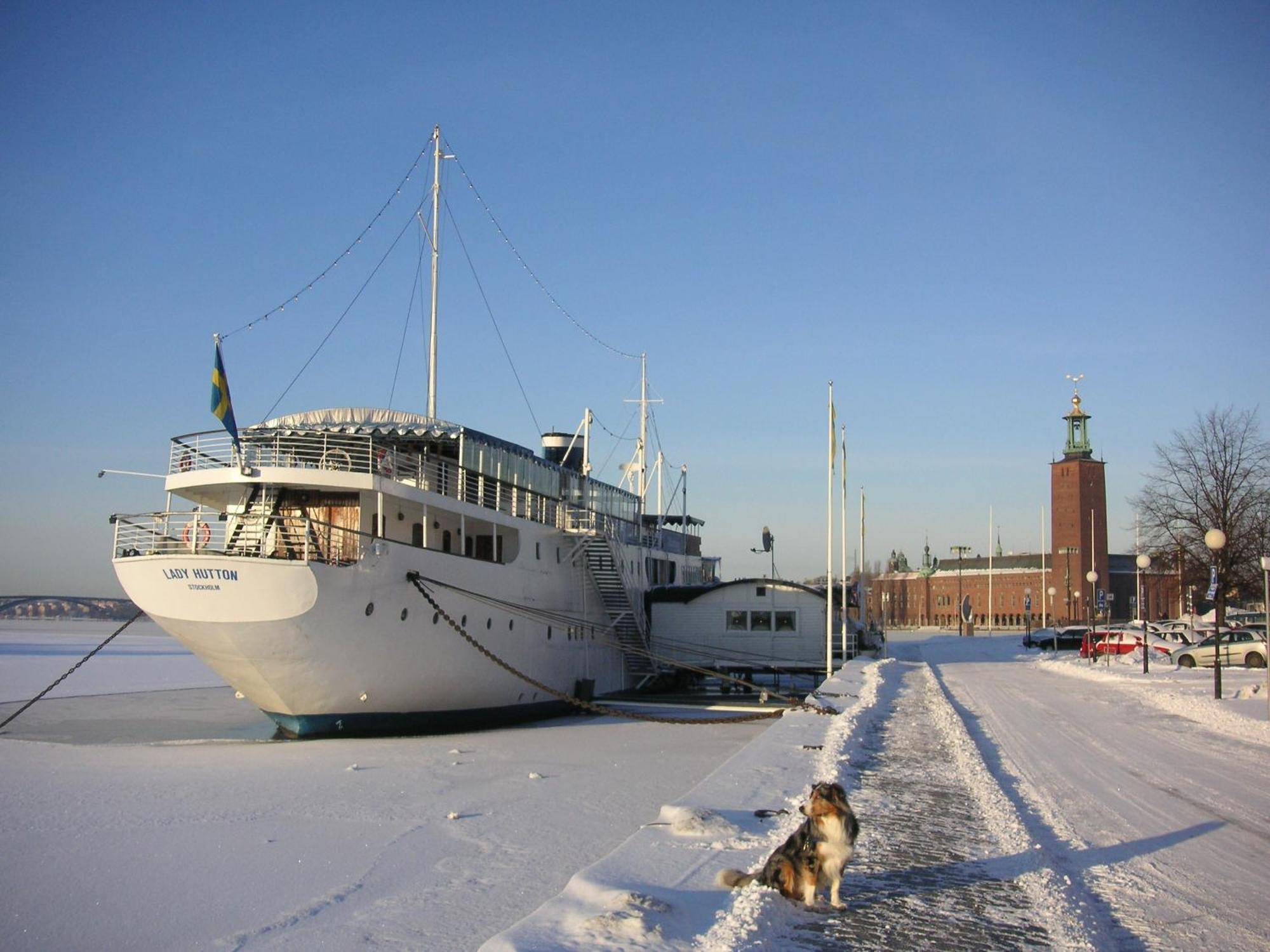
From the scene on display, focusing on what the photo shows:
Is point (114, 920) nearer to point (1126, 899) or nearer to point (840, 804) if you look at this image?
point (840, 804)

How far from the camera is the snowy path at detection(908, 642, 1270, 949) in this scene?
7094 millimetres

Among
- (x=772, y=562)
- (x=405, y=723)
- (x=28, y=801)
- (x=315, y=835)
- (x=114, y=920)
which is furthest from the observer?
(x=772, y=562)

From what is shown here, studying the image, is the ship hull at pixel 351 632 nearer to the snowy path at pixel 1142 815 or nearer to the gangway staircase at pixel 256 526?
the gangway staircase at pixel 256 526

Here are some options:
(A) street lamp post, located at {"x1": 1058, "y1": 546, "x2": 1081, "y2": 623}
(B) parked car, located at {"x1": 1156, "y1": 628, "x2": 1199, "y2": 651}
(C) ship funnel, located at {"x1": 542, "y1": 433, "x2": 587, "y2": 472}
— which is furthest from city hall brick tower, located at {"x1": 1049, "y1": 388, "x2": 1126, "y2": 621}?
(C) ship funnel, located at {"x1": 542, "y1": 433, "x2": 587, "y2": 472}

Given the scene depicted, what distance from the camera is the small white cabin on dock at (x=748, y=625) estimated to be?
35.8m

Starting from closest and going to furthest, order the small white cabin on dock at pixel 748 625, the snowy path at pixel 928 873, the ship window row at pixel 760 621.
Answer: the snowy path at pixel 928 873 → the small white cabin on dock at pixel 748 625 → the ship window row at pixel 760 621

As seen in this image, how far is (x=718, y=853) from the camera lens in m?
7.89

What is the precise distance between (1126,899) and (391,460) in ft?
54.8

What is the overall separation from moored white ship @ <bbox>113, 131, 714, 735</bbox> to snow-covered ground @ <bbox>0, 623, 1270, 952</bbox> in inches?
49.0

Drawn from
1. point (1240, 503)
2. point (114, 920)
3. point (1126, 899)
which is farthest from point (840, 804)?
point (1240, 503)

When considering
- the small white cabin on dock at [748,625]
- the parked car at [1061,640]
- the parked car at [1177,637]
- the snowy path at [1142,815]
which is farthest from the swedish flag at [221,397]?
the parked car at [1061,640]

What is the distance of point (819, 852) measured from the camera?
22.4 ft

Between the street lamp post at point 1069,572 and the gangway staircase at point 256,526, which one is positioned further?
the street lamp post at point 1069,572

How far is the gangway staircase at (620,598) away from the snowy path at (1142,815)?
1129cm
